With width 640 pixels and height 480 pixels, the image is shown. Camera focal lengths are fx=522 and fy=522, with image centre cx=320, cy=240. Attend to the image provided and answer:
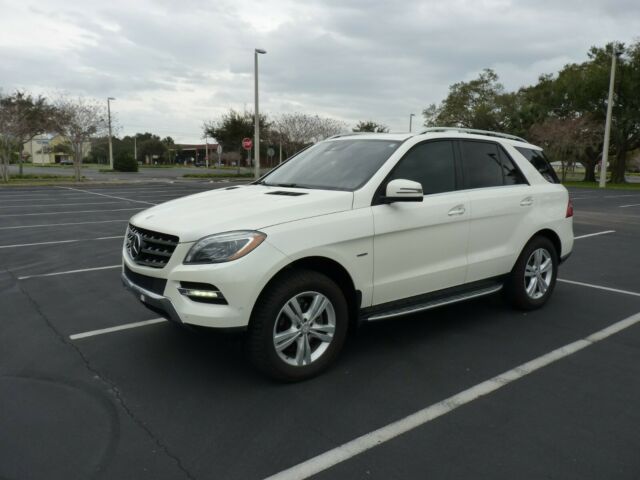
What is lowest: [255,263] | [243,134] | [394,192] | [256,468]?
[256,468]

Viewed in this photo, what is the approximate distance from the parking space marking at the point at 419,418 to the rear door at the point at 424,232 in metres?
0.90

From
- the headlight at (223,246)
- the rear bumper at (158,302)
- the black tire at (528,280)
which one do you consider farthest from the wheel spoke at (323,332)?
the black tire at (528,280)

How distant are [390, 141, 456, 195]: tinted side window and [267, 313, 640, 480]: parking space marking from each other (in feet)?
5.22

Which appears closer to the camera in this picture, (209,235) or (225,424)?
(225,424)

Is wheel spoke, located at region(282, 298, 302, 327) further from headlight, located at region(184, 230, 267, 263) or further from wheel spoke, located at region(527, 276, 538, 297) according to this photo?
wheel spoke, located at region(527, 276, 538, 297)

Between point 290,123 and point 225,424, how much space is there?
4491 cm

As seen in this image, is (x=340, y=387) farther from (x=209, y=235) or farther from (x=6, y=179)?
(x=6, y=179)

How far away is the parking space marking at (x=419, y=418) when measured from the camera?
2689 millimetres

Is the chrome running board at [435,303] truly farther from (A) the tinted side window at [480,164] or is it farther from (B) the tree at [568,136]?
A: (B) the tree at [568,136]

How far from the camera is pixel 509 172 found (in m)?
5.20

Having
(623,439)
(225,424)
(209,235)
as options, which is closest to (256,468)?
(225,424)

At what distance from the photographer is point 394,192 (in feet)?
12.6

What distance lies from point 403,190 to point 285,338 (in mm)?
1362

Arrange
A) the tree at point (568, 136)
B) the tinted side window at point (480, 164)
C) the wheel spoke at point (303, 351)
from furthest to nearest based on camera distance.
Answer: the tree at point (568, 136) → the tinted side window at point (480, 164) → the wheel spoke at point (303, 351)
